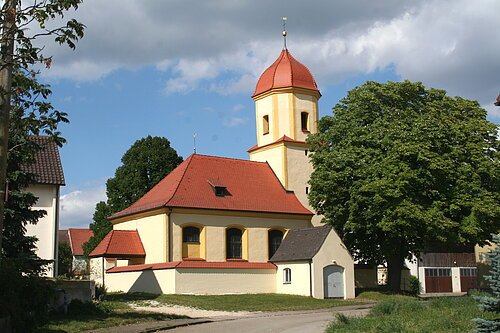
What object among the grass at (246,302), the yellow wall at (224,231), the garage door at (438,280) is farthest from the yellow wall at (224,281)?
the garage door at (438,280)

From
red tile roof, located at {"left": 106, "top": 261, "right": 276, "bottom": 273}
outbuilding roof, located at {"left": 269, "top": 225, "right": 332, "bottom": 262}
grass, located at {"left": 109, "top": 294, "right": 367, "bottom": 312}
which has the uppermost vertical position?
outbuilding roof, located at {"left": 269, "top": 225, "right": 332, "bottom": 262}

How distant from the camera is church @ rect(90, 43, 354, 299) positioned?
34.6m

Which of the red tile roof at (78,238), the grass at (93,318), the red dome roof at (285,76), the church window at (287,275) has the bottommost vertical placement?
the grass at (93,318)

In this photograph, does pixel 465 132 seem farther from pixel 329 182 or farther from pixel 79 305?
pixel 79 305

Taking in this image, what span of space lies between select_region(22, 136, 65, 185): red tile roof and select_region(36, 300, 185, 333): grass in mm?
7551

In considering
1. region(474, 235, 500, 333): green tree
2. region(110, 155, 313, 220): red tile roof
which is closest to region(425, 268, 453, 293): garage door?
region(110, 155, 313, 220): red tile roof

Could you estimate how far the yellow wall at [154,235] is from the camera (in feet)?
115

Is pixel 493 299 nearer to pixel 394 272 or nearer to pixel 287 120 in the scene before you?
pixel 394 272

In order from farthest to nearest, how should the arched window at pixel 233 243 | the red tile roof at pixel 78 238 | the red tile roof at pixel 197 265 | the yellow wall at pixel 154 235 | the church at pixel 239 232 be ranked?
the red tile roof at pixel 78 238
the arched window at pixel 233 243
the yellow wall at pixel 154 235
the church at pixel 239 232
the red tile roof at pixel 197 265

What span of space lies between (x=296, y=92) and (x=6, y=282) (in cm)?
3110

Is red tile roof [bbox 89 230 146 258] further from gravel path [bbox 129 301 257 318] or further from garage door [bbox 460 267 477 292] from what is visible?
garage door [bbox 460 267 477 292]

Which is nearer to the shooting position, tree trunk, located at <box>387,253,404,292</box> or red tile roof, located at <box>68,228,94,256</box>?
tree trunk, located at <box>387,253,404,292</box>

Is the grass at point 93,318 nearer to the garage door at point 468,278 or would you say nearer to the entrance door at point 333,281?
the entrance door at point 333,281

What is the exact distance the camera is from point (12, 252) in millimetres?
21484
